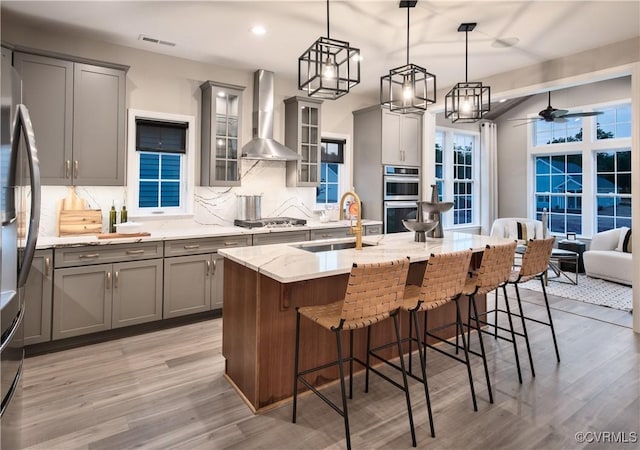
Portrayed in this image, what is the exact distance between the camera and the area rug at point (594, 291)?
15.9ft

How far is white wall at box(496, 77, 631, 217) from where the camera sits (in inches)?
286

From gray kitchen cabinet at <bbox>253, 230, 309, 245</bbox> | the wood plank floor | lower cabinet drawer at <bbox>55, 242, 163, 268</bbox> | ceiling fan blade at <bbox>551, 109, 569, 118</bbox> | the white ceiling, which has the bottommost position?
the wood plank floor

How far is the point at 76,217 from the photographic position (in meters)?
3.79

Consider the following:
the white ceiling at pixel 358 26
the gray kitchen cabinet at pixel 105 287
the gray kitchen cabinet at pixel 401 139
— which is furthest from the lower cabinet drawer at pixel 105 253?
the gray kitchen cabinet at pixel 401 139

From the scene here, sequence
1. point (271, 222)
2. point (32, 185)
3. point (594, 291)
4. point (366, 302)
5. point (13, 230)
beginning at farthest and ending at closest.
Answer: point (594, 291), point (271, 222), point (366, 302), point (32, 185), point (13, 230)

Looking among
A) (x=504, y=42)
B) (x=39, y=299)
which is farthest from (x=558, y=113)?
(x=39, y=299)

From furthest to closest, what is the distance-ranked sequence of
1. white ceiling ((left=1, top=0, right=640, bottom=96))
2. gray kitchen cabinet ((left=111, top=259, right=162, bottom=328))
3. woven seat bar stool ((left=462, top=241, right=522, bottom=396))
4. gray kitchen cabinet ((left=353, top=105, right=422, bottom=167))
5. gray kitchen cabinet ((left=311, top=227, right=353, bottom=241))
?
gray kitchen cabinet ((left=353, top=105, right=422, bottom=167)) → gray kitchen cabinet ((left=311, top=227, right=353, bottom=241)) → gray kitchen cabinet ((left=111, top=259, right=162, bottom=328)) → white ceiling ((left=1, top=0, right=640, bottom=96)) → woven seat bar stool ((left=462, top=241, right=522, bottom=396))

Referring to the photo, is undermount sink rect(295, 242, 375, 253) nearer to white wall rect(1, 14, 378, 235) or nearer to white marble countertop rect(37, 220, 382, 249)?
white marble countertop rect(37, 220, 382, 249)

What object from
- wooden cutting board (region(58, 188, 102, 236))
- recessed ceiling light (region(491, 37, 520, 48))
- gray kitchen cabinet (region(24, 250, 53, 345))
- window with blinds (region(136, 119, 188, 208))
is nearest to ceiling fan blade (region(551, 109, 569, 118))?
recessed ceiling light (region(491, 37, 520, 48))

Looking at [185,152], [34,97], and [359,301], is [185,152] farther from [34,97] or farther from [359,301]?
[359,301]

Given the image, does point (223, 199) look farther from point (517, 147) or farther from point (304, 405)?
point (517, 147)

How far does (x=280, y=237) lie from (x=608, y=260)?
5.02 meters

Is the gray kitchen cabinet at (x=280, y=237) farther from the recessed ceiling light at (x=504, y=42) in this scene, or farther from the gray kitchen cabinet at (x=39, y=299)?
the recessed ceiling light at (x=504, y=42)

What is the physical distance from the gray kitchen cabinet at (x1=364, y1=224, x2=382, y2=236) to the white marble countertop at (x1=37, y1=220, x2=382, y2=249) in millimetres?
334
